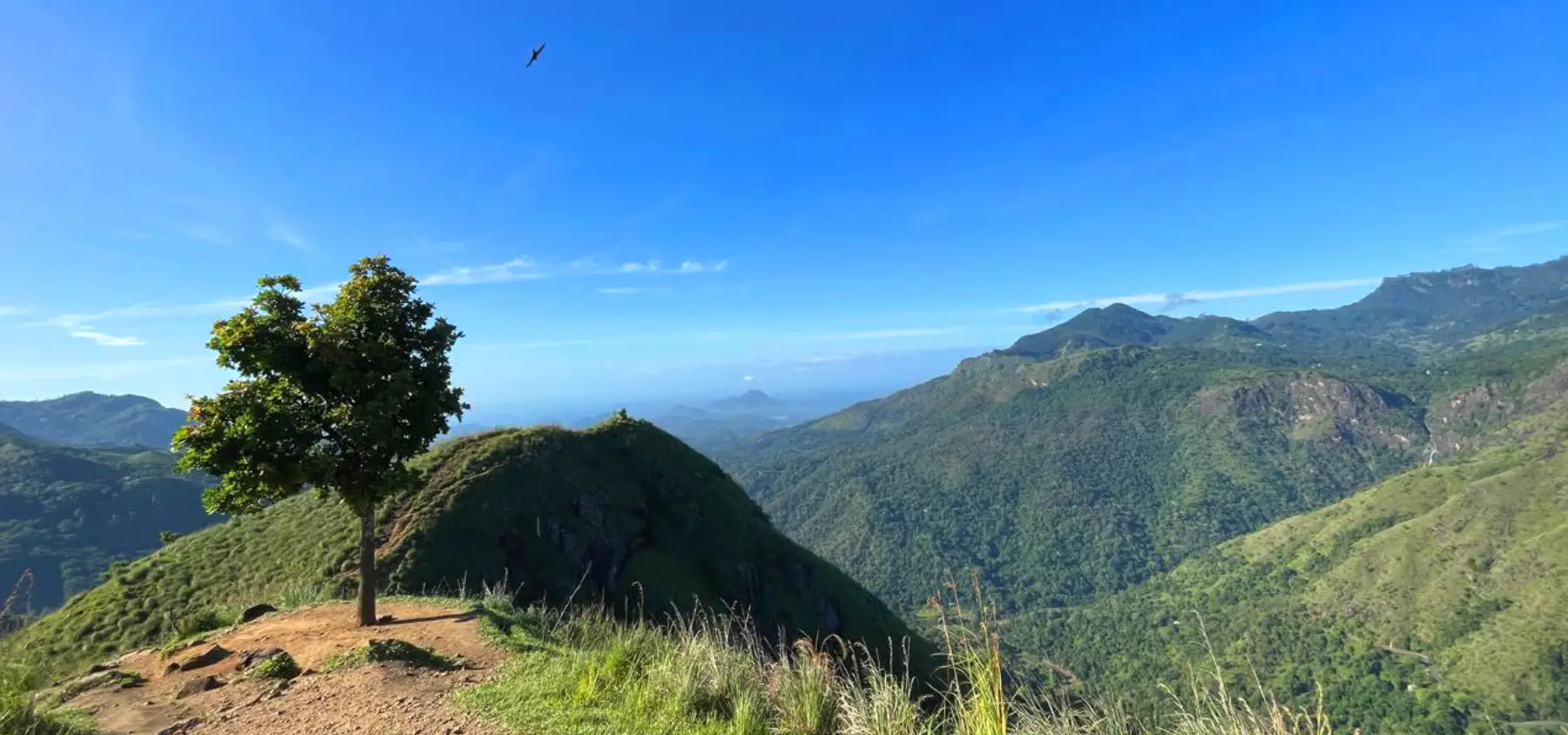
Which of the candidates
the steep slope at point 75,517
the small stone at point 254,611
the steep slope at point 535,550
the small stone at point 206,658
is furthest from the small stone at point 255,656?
the steep slope at point 75,517

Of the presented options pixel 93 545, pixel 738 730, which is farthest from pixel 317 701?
pixel 93 545

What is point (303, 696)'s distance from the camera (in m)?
10.1

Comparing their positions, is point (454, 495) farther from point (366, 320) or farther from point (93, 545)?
point (93, 545)

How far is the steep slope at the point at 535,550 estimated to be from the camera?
88.9 feet

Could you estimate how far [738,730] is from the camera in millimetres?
7422

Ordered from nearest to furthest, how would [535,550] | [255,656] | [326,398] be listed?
[255,656] → [326,398] → [535,550]

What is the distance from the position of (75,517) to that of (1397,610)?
323 metres

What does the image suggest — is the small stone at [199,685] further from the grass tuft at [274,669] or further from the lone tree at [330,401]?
the lone tree at [330,401]

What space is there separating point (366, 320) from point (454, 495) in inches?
972

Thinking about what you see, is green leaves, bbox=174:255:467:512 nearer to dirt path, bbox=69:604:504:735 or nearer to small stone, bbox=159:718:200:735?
dirt path, bbox=69:604:504:735

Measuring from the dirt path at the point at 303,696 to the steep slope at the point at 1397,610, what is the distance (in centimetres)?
9955

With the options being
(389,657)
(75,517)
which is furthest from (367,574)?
(75,517)

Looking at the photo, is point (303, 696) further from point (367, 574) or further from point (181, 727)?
point (367, 574)

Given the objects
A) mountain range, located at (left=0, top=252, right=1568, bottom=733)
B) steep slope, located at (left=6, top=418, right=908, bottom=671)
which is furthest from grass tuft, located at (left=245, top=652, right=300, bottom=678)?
mountain range, located at (left=0, top=252, right=1568, bottom=733)
